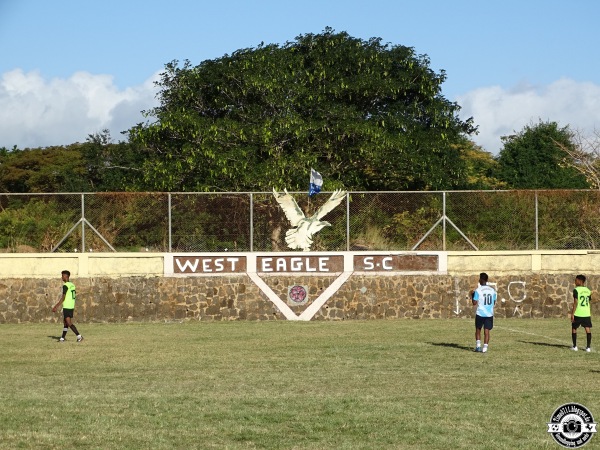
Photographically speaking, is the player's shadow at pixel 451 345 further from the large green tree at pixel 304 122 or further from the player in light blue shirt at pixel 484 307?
the large green tree at pixel 304 122

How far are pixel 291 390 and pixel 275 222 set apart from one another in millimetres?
16255

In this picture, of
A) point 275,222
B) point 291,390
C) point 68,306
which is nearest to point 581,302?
point 291,390

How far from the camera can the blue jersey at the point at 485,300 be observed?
21484 mm

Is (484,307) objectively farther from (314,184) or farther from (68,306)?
(314,184)

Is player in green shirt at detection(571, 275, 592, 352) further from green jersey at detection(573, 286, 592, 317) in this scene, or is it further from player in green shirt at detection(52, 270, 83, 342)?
player in green shirt at detection(52, 270, 83, 342)

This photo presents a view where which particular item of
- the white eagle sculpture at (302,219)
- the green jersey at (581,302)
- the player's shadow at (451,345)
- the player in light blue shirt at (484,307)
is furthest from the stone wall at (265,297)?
the player in light blue shirt at (484,307)

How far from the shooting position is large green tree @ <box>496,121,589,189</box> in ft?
196

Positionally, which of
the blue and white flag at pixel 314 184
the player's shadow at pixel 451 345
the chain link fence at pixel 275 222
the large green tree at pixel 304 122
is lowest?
the player's shadow at pixel 451 345

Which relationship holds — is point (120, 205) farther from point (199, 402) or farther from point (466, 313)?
point (199, 402)

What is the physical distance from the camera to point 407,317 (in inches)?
1254

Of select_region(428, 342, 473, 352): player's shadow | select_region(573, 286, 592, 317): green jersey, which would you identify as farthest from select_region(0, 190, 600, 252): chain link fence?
select_region(573, 286, 592, 317): green jersey

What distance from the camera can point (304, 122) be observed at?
39.4 metres

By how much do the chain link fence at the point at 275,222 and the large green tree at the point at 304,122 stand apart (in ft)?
20.5

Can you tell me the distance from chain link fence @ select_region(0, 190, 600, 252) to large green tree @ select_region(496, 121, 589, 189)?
80.2 ft
